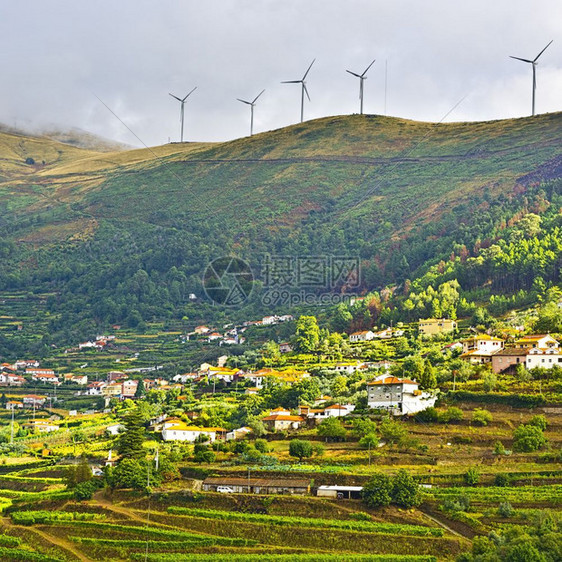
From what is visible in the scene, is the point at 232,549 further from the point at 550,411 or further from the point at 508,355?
the point at 508,355

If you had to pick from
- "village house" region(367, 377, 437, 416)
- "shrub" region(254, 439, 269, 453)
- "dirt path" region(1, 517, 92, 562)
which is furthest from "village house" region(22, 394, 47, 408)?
"dirt path" region(1, 517, 92, 562)

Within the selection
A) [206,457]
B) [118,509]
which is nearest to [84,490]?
[118,509]

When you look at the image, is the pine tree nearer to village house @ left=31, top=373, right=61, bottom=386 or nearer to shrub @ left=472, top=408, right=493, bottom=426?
shrub @ left=472, top=408, right=493, bottom=426

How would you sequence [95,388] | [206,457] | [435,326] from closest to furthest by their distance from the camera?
1. [206,457]
2. [435,326]
3. [95,388]

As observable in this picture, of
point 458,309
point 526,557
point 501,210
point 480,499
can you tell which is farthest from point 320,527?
point 501,210

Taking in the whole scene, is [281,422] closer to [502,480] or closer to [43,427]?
[502,480]

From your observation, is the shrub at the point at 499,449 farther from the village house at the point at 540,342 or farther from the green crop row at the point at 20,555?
the green crop row at the point at 20,555
